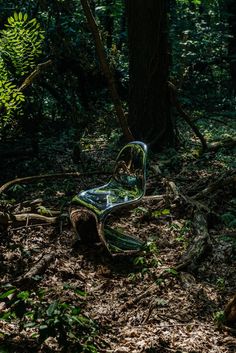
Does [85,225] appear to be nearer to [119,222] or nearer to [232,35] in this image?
[119,222]

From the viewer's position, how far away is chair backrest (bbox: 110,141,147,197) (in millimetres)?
4883

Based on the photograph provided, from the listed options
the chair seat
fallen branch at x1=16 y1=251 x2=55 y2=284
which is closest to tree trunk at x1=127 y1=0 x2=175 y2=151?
the chair seat

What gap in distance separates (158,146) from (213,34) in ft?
28.1

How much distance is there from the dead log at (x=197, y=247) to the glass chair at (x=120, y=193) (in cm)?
53

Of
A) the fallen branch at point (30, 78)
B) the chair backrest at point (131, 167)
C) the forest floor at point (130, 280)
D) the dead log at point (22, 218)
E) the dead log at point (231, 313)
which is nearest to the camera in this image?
the forest floor at point (130, 280)

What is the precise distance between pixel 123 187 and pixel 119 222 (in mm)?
500

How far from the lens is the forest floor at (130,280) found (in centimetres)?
284

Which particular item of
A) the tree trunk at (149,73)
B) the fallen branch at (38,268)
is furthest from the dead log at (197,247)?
the tree trunk at (149,73)

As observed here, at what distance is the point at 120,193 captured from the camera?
15.9 feet

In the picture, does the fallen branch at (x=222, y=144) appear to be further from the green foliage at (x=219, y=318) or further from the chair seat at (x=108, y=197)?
the green foliage at (x=219, y=318)

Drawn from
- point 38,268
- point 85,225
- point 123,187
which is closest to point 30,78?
point 123,187

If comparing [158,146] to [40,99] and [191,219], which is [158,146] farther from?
[191,219]

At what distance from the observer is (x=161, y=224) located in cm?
522

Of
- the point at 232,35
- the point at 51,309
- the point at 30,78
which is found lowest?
the point at 51,309
